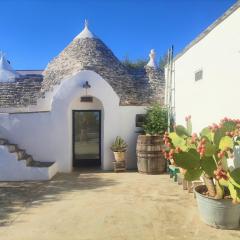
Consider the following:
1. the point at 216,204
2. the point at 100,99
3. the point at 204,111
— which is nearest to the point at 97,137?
Result: the point at 100,99

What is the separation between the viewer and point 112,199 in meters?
8.85

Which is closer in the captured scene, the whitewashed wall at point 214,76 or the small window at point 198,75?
the whitewashed wall at point 214,76

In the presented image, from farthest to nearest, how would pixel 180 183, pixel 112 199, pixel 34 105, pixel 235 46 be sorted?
pixel 34 105 → pixel 180 183 → pixel 112 199 → pixel 235 46

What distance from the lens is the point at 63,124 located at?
13.1m

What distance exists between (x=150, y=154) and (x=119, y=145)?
139 cm

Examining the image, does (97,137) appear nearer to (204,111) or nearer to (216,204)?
(204,111)

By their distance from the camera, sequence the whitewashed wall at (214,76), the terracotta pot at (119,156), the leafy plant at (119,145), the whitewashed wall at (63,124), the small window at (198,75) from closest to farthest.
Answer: the whitewashed wall at (214,76), the small window at (198,75), the whitewashed wall at (63,124), the terracotta pot at (119,156), the leafy plant at (119,145)

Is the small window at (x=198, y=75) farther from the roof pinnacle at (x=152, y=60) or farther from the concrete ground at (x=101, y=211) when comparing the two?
the roof pinnacle at (x=152, y=60)

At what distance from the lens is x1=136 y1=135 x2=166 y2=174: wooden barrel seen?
12.4 meters

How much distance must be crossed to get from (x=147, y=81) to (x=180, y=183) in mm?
6337

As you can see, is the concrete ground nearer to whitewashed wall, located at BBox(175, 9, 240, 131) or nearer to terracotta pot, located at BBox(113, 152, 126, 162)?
terracotta pot, located at BBox(113, 152, 126, 162)

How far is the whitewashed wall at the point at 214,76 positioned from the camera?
7.43m

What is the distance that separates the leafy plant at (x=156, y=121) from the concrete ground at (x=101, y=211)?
2373 millimetres

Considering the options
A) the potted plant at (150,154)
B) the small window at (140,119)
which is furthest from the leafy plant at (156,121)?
the small window at (140,119)
